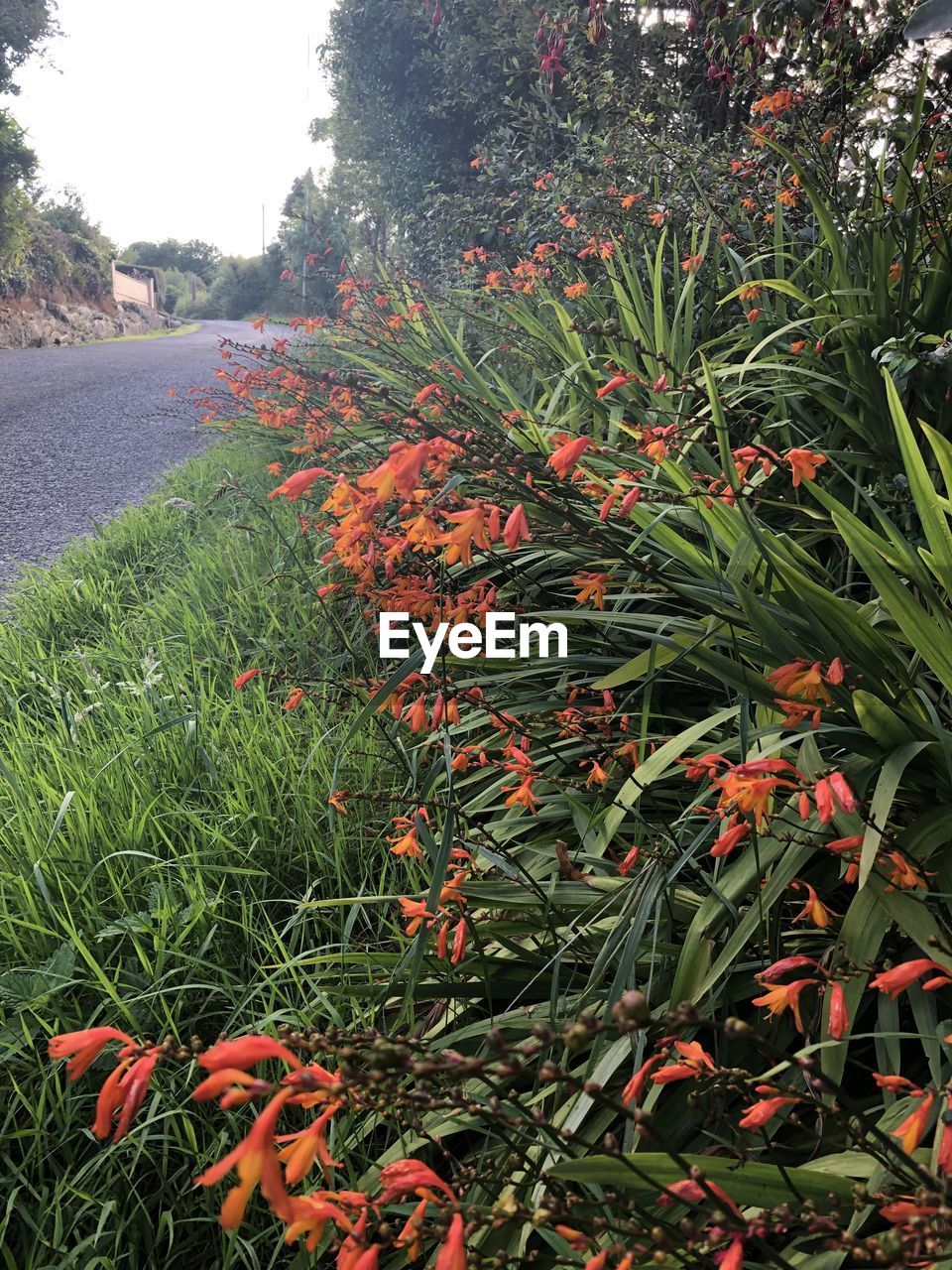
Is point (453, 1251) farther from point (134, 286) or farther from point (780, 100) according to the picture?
point (134, 286)

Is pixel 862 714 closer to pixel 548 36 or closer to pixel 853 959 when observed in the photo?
pixel 853 959

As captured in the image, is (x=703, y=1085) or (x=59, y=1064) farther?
(x=59, y=1064)

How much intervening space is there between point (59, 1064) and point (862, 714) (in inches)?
50.0

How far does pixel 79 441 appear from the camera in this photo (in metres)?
6.58

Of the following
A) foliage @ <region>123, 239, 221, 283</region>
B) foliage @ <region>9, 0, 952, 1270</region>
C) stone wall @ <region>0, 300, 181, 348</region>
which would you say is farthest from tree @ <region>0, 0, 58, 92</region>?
foliage @ <region>123, 239, 221, 283</region>

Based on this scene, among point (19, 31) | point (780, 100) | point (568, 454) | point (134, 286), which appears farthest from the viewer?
point (134, 286)

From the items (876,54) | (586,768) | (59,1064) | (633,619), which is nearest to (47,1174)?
(59,1064)

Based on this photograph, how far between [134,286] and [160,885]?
31.6 metres

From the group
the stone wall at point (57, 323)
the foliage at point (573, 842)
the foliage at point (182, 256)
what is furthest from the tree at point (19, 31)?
the foliage at point (182, 256)

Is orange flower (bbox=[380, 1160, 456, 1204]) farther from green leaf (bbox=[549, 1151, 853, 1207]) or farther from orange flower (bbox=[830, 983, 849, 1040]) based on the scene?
orange flower (bbox=[830, 983, 849, 1040])

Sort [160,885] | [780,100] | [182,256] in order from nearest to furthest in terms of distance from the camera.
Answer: [160,885] → [780,100] → [182,256]

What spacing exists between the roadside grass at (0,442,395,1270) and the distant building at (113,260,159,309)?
81.9ft

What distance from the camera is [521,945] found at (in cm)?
135

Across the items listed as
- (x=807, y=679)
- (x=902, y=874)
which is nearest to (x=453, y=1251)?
(x=902, y=874)
